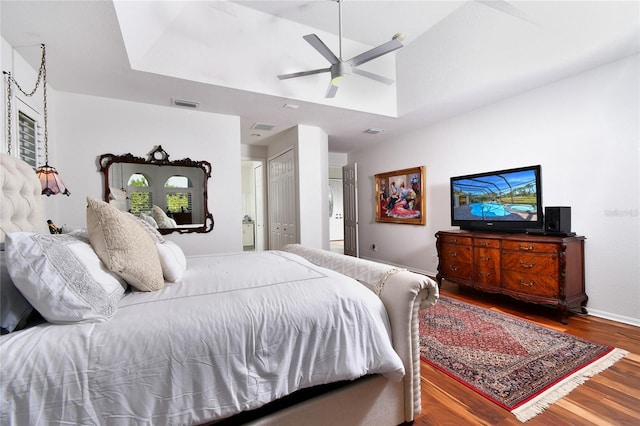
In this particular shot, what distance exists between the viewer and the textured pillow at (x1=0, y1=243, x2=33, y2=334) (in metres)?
0.93

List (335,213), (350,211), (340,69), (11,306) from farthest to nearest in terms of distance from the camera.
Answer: (335,213)
(350,211)
(340,69)
(11,306)

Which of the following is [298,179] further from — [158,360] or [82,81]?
[158,360]

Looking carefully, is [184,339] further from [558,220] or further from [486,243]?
[558,220]

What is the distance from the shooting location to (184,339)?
988 mm

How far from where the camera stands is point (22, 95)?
93.9 inches

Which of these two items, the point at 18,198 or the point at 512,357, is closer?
the point at 18,198

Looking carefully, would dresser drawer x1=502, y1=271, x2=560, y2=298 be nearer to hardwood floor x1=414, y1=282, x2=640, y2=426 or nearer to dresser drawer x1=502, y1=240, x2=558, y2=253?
dresser drawer x1=502, y1=240, x2=558, y2=253

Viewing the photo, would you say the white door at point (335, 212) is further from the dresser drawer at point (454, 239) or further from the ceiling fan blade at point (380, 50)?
the ceiling fan blade at point (380, 50)

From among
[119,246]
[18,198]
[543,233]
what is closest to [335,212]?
[543,233]

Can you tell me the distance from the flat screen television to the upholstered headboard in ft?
14.0

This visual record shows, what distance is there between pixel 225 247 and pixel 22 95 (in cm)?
250

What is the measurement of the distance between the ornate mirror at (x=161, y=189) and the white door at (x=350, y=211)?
313cm

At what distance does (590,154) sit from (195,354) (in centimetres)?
389

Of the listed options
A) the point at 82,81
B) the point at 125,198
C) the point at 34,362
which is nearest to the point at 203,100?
the point at 82,81
